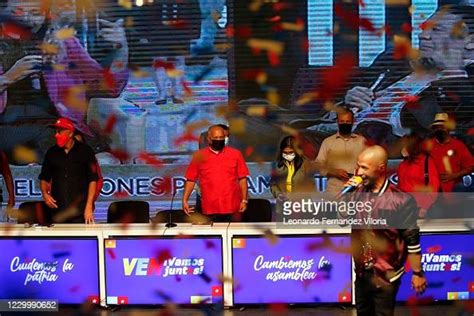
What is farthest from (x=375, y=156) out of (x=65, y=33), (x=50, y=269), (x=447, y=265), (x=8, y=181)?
(x=65, y=33)

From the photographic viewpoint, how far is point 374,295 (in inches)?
148

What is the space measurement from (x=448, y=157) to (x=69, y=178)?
2967 millimetres

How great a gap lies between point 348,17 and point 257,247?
3.32 metres

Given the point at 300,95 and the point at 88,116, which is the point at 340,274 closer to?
the point at 300,95

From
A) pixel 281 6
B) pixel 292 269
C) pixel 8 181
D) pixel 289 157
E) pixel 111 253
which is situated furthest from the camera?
pixel 281 6

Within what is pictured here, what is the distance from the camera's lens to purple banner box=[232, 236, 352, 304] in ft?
15.4

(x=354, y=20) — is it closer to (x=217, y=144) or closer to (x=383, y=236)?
(x=217, y=144)

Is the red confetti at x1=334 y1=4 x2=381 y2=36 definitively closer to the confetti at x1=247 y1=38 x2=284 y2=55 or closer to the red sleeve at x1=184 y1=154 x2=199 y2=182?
the confetti at x1=247 y1=38 x2=284 y2=55

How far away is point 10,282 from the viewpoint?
4.80m

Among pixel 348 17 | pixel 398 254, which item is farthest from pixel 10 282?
pixel 348 17

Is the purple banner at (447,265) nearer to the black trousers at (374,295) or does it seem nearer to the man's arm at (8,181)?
the black trousers at (374,295)

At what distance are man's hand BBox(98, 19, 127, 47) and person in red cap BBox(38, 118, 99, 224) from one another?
225 cm

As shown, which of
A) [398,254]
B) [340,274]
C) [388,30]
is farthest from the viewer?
[388,30]

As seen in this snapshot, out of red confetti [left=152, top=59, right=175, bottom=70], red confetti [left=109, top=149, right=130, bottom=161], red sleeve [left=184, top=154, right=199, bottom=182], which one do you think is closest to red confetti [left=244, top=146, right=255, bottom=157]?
red confetti [left=152, top=59, right=175, bottom=70]
